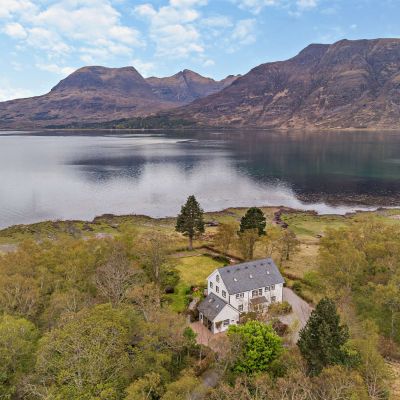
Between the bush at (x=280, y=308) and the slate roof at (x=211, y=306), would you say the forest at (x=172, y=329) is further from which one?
the slate roof at (x=211, y=306)

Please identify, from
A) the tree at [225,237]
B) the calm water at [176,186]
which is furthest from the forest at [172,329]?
the calm water at [176,186]

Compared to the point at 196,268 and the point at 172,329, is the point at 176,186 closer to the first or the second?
the point at 196,268

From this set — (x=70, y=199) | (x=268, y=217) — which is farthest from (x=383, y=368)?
(x=70, y=199)

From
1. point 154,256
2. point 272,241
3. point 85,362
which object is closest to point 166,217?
point 272,241

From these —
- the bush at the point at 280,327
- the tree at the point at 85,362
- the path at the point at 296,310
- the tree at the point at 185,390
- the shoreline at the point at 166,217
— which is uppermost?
the tree at the point at 85,362

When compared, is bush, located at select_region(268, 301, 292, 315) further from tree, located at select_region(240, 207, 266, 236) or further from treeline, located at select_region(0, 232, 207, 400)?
tree, located at select_region(240, 207, 266, 236)

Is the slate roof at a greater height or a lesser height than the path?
greater

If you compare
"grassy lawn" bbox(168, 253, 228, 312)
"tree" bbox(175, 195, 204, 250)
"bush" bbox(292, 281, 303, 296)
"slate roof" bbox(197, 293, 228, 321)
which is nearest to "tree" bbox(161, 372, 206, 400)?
"slate roof" bbox(197, 293, 228, 321)

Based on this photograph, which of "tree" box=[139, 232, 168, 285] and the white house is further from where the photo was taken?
"tree" box=[139, 232, 168, 285]
